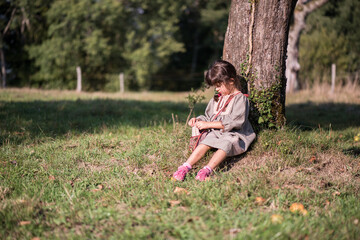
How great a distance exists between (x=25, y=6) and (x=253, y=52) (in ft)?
77.4

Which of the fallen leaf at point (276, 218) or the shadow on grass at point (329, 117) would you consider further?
the shadow on grass at point (329, 117)

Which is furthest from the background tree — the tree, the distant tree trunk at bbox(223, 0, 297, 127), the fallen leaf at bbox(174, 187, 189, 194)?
the fallen leaf at bbox(174, 187, 189, 194)

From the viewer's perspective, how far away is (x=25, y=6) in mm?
21984

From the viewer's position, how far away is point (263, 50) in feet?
12.5

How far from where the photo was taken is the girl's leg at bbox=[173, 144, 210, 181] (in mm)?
3141

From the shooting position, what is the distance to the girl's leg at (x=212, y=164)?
10.2ft

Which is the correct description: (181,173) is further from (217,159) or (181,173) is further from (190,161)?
(217,159)

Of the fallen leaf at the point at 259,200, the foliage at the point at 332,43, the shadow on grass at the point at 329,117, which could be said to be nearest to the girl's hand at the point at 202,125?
the fallen leaf at the point at 259,200

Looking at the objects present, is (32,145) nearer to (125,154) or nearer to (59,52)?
(125,154)

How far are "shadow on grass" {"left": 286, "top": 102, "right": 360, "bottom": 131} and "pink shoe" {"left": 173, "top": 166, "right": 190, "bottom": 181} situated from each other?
3.02m

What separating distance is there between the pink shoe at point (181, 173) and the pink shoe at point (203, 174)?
0.15 meters

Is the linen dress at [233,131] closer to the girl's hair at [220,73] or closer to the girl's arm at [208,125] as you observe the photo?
the girl's arm at [208,125]

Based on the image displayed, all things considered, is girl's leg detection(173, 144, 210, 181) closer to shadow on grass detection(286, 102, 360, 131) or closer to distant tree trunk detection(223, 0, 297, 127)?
distant tree trunk detection(223, 0, 297, 127)

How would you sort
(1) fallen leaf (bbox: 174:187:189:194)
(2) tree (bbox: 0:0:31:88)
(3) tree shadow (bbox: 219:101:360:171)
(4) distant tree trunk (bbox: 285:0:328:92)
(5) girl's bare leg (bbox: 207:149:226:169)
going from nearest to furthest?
(1) fallen leaf (bbox: 174:187:189:194)
(5) girl's bare leg (bbox: 207:149:226:169)
(3) tree shadow (bbox: 219:101:360:171)
(4) distant tree trunk (bbox: 285:0:328:92)
(2) tree (bbox: 0:0:31:88)
